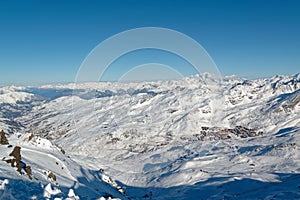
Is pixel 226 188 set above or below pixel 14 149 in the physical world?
below

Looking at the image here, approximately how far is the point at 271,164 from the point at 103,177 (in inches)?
4302

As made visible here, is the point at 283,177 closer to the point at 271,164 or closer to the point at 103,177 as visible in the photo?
the point at 271,164

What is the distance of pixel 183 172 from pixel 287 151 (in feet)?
265

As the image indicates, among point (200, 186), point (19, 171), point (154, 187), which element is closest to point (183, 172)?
point (154, 187)

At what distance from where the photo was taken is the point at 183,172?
500ft

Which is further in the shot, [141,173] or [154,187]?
[141,173]

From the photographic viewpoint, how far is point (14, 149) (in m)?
56.6

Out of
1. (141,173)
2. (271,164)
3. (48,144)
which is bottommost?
(141,173)

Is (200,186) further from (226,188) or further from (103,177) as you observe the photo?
(103,177)

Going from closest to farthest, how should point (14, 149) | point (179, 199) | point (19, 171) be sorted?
point (19, 171), point (14, 149), point (179, 199)

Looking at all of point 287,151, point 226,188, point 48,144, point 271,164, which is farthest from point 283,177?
point 48,144

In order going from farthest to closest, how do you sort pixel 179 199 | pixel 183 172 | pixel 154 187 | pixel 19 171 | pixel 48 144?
pixel 183 172, pixel 154 187, pixel 179 199, pixel 48 144, pixel 19 171

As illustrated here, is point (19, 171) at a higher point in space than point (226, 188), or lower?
higher

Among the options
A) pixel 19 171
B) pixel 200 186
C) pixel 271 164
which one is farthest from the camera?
pixel 271 164
